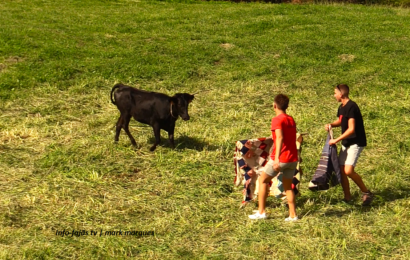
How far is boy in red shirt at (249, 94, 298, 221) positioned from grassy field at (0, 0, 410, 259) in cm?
34

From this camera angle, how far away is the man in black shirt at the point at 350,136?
762cm

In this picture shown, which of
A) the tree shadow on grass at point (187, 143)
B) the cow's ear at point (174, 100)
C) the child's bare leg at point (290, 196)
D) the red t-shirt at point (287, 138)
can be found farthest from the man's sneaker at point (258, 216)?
the cow's ear at point (174, 100)

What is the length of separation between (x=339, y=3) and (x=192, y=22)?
916 centimetres

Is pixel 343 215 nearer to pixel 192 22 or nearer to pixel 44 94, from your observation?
pixel 44 94

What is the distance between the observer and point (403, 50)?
17781 millimetres

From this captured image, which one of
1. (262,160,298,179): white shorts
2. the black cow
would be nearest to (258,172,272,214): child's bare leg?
(262,160,298,179): white shorts

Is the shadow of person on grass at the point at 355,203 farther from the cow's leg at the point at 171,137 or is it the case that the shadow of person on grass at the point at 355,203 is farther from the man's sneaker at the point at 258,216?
the cow's leg at the point at 171,137

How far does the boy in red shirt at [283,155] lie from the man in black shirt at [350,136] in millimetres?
854

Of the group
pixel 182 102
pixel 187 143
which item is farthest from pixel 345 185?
pixel 187 143

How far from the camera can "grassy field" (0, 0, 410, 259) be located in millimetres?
6938

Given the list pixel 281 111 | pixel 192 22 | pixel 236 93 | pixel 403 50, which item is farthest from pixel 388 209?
pixel 192 22

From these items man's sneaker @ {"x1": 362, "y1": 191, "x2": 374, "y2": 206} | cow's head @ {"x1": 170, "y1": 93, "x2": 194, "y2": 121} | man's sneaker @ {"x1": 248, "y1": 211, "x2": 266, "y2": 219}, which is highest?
cow's head @ {"x1": 170, "y1": 93, "x2": 194, "y2": 121}

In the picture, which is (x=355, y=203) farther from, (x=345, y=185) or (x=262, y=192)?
(x=262, y=192)

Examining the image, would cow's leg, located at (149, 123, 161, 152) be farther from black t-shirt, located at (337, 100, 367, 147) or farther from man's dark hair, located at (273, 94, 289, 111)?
black t-shirt, located at (337, 100, 367, 147)
